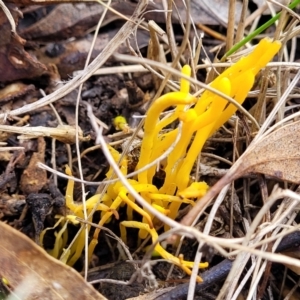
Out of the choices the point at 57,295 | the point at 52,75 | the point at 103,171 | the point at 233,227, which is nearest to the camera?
the point at 57,295

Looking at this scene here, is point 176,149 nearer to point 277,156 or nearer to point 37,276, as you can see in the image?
point 277,156

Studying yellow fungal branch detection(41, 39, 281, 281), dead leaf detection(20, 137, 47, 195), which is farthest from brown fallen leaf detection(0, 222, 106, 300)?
dead leaf detection(20, 137, 47, 195)

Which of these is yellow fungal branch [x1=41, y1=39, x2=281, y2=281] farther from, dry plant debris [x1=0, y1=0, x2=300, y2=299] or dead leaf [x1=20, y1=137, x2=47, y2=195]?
dead leaf [x1=20, y1=137, x2=47, y2=195]

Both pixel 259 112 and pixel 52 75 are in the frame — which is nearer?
pixel 259 112

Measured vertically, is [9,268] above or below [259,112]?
below

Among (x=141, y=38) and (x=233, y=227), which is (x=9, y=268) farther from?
(x=141, y=38)

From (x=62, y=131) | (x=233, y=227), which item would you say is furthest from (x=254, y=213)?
(x=62, y=131)

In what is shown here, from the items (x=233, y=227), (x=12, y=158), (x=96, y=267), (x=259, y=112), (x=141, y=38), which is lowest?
(x=96, y=267)

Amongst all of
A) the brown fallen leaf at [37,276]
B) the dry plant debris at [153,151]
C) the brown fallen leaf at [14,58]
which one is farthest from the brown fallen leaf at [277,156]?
the brown fallen leaf at [14,58]
